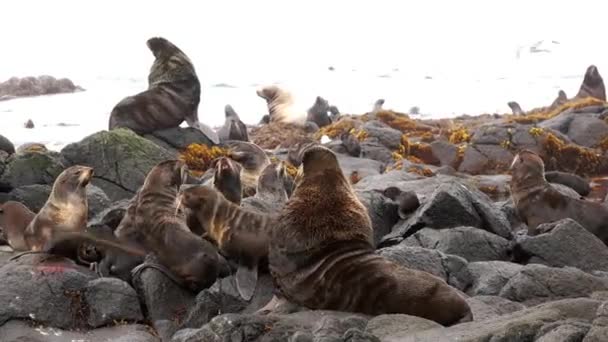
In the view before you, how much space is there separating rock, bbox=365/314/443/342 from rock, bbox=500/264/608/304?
5.40 feet

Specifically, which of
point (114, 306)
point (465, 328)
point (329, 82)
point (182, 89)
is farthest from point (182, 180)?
point (329, 82)

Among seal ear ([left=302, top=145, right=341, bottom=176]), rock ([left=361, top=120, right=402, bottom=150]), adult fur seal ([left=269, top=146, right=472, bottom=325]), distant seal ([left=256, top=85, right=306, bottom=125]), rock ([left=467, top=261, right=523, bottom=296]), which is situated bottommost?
distant seal ([left=256, top=85, right=306, bottom=125])

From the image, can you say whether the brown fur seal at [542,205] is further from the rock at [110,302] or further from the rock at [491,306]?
the rock at [110,302]

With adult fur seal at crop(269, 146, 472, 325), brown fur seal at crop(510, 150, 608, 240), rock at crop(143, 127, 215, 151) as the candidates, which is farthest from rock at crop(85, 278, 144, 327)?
rock at crop(143, 127, 215, 151)

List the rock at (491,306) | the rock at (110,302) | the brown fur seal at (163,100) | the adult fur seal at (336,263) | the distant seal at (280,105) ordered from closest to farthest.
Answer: the adult fur seal at (336,263) < the rock at (491,306) < the rock at (110,302) < the brown fur seal at (163,100) < the distant seal at (280,105)

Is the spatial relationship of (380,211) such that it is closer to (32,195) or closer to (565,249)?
(565,249)

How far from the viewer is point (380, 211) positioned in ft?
31.9

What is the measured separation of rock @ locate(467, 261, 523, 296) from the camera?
678 cm

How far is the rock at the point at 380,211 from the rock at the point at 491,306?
3.49m

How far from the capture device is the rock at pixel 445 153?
17.7m

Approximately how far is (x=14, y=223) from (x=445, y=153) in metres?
11.3

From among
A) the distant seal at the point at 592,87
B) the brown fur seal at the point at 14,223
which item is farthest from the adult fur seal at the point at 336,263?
the distant seal at the point at 592,87

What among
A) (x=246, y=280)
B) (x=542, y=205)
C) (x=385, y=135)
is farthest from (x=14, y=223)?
(x=385, y=135)

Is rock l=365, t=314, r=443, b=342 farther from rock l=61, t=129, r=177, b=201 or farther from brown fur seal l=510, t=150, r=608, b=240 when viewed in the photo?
rock l=61, t=129, r=177, b=201
